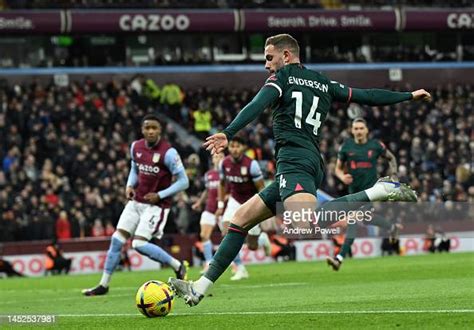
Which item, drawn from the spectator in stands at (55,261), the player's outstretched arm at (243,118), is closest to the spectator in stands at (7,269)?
the spectator in stands at (55,261)

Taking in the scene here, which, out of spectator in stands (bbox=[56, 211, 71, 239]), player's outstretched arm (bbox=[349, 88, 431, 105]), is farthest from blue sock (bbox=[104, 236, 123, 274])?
spectator in stands (bbox=[56, 211, 71, 239])

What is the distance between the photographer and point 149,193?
15.7m

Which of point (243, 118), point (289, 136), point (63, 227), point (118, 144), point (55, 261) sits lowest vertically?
point (55, 261)

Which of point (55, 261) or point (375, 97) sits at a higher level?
point (375, 97)

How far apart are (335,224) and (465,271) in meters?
7.46

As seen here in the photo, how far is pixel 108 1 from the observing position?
43.3m

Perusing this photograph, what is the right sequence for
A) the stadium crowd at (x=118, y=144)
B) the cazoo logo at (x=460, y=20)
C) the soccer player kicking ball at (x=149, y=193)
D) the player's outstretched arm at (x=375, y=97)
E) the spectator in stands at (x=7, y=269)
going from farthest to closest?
the cazoo logo at (x=460, y=20) → the stadium crowd at (x=118, y=144) → the spectator in stands at (x=7, y=269) → the soccer player kicking ball at (x=149, y=193) → the player's outstretched arm at (x=375, y=97)

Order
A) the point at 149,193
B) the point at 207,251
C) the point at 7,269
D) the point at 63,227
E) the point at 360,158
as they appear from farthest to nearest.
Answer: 1. the point at 63,227
2. the point at 7,269
3. the point at 207,251
4. the point at 360,158
5. the point at 149,193

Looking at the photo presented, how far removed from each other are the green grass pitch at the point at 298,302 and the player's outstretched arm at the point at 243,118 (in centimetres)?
157

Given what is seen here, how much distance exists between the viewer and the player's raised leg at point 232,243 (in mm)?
10555

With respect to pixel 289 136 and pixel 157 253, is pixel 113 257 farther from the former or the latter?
pixel 289 136

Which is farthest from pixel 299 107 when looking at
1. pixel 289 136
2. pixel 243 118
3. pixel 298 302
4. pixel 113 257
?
pixel 113 257

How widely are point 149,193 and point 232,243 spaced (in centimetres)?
513

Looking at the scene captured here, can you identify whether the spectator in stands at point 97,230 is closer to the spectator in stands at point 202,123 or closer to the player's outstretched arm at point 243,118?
the spectator in stands at point 202,123
